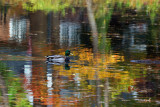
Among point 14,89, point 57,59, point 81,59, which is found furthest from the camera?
point 81,59

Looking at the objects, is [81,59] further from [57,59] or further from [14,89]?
[14,89]

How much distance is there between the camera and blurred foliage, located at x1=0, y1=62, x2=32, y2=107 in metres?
A: 11.1

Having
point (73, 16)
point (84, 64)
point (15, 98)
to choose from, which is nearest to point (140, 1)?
point (73, 16)

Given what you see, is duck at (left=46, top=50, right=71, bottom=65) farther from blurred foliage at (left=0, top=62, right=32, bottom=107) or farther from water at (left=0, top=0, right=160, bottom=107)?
blurred foliage at (left=0, top=62, right=32, bottom=107)

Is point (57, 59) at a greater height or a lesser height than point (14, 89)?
greater

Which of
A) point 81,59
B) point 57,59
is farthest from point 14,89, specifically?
point 81,59

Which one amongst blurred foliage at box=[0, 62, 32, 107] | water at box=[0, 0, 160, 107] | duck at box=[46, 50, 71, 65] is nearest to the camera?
blurred foliage at box=[0, 62, 32, 107]

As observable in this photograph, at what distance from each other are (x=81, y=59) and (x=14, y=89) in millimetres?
5098

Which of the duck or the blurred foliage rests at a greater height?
the duck

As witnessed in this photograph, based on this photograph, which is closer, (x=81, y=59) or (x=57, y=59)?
(x=57, y=59)

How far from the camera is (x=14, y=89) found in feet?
41.0

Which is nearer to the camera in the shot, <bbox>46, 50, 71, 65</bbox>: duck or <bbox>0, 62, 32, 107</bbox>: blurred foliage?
<bbox>0, 62, 32, 107</bbox>: blurred foliage

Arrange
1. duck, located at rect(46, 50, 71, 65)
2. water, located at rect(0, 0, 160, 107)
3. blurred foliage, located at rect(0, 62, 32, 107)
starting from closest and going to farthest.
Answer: blurred foliage, located at rect(0, 62, 32, 107)
water, located at rect(0, 0, 160, 107)
duck, located at rect(46, 50, 71, 65)

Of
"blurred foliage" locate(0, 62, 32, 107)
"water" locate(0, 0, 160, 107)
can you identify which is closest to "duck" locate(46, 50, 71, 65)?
"water" locate(0, 0, 160, 107)
